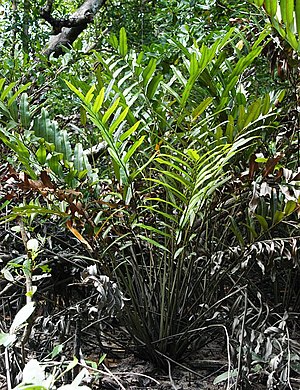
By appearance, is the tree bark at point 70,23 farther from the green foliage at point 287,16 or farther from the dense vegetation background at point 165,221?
the green foliage at point 287,16

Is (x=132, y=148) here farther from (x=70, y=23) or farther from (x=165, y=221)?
(x=70, y=23)

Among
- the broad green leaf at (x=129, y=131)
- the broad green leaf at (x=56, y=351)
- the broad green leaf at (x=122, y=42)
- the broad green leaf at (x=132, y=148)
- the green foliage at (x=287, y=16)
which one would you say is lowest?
the broad green leaf at (x=56, y=351)

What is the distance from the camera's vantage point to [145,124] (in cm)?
116

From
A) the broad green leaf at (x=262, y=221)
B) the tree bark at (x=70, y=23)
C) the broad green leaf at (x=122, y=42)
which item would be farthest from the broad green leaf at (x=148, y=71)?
the tree bark at (x=70, y=23)

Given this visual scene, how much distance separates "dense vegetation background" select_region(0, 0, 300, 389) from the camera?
3.01 feet

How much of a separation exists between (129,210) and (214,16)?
1.50m

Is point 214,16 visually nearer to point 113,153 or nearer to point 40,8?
point 40,8

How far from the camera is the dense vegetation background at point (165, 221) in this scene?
3.01ft

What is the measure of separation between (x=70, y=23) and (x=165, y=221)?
82.5 inches

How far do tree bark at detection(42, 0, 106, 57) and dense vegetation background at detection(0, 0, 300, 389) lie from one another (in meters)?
1.66

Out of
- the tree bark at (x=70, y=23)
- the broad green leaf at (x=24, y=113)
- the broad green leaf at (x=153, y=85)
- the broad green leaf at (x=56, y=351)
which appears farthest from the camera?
the tree bark at (x=70, y=23)

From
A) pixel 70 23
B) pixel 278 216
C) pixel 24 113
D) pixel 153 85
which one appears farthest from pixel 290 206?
pixel 70 23

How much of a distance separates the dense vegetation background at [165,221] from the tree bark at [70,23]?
1.66 metres

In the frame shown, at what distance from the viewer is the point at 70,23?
2.88 m
